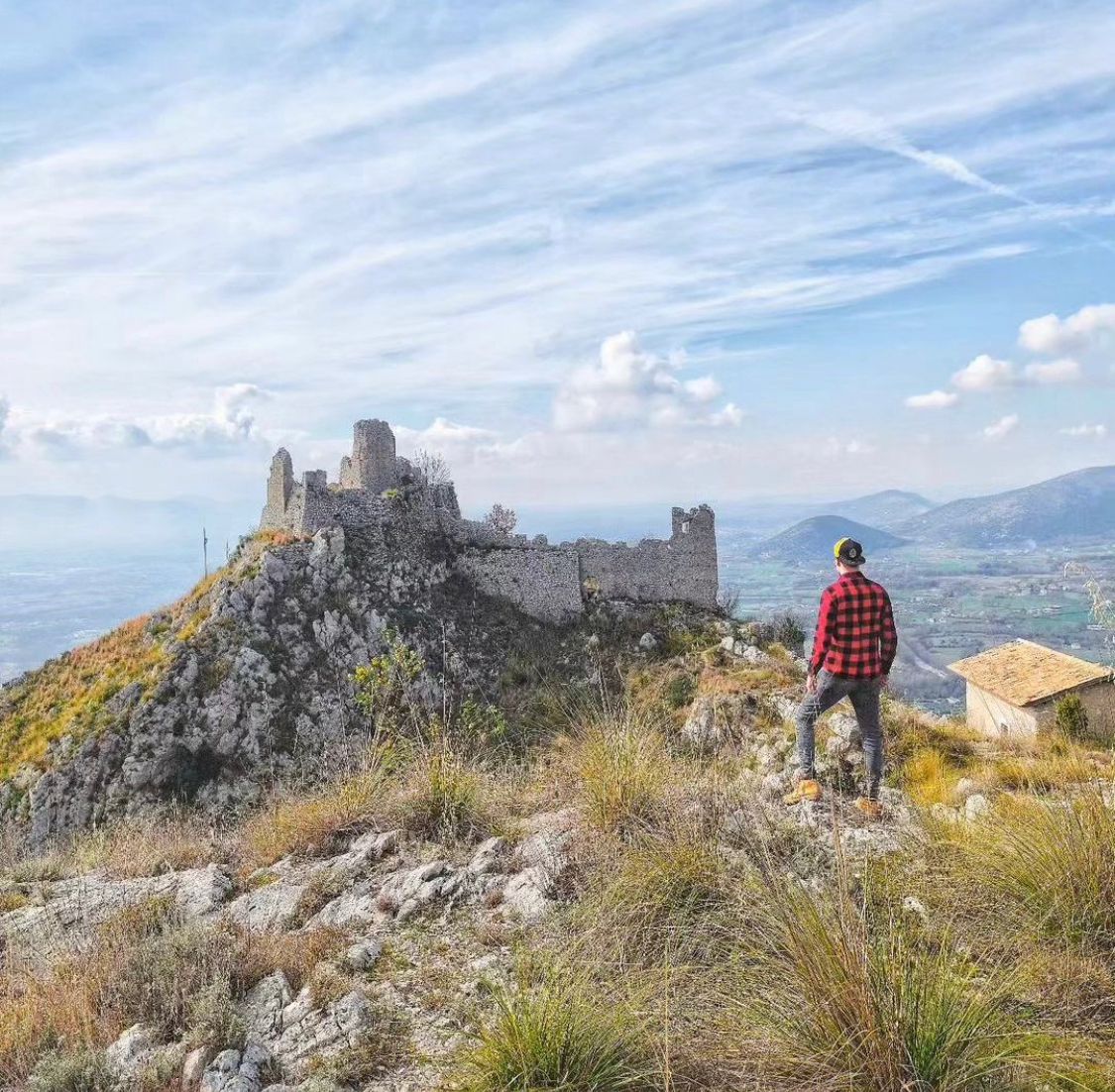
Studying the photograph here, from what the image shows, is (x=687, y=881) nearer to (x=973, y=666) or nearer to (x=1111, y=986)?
(x=1111, y=986)

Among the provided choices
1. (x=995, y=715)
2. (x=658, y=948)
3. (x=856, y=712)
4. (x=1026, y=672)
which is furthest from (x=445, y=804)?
(x=1026, y=672)

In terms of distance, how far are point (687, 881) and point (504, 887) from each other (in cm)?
142

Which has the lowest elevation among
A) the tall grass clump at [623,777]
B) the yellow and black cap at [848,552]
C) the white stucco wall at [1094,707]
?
the white stucco wall at [1094,707]

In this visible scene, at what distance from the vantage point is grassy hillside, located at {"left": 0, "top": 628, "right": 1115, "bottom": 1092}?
2850mm

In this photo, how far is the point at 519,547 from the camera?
26.8 meters

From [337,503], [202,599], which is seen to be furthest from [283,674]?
[337,503]

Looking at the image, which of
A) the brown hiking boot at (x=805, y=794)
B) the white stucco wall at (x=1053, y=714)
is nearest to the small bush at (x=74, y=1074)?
the brown hiking boot at (x=805, y=794)

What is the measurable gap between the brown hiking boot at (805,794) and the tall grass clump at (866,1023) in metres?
3.11

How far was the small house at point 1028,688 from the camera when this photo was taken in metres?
14.4

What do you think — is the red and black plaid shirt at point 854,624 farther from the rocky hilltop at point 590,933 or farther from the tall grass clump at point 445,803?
the tall grass clump at point 445,803

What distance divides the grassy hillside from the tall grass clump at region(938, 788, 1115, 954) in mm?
13

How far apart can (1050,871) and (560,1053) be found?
2835 millimetres

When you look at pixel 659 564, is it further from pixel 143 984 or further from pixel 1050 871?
pixel 143 984

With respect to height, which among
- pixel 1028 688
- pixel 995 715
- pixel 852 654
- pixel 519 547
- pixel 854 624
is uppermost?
pixel 519 547
